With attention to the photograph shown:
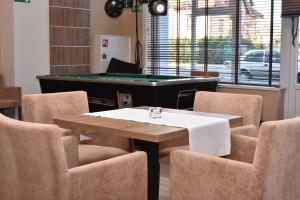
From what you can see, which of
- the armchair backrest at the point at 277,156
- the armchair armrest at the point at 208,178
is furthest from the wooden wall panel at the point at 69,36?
the armchair backrest at the point at 277,156

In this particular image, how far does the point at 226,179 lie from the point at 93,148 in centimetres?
134

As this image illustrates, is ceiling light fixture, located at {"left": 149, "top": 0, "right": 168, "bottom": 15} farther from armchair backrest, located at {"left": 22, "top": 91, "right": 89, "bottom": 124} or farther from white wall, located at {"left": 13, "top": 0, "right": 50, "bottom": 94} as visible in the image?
armchair backrest, located at {"left": 22, "top": 91, "right": 89, "bottom": 124}

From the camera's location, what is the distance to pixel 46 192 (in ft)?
6.88

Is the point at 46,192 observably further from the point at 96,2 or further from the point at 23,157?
the point at 96,2

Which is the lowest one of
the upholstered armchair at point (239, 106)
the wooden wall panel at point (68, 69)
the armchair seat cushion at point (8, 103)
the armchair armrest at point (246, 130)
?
the armchair seat cushion at point (8, 103)

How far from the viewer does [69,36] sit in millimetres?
7449

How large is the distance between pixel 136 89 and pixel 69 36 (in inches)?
116

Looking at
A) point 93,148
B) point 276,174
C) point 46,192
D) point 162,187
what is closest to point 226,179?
point 276,174

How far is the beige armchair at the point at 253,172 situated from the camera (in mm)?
2029

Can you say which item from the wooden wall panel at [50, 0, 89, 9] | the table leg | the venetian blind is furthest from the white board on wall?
the table leg

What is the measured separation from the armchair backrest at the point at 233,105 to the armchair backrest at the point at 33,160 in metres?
1.68

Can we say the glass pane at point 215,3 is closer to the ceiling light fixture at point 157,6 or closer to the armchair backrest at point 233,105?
the ceiling light fixture at point 157,6

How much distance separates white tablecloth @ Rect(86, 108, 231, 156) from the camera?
2.53 m

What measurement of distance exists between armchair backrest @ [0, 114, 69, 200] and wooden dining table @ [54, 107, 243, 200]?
0.50m
